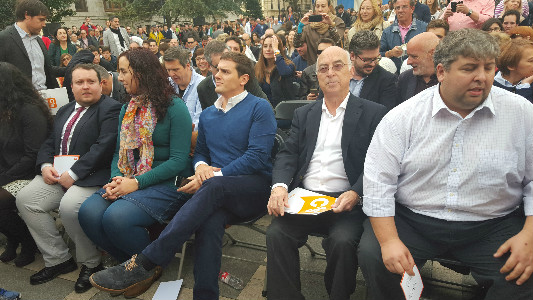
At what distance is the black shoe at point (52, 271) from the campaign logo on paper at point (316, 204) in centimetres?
215

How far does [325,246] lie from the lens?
2.43 m

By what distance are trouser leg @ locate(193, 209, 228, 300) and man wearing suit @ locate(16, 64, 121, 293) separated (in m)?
1.09

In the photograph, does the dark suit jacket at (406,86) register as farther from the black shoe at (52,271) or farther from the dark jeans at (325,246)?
the black shoe at (52,271)

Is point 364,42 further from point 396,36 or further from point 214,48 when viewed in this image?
point 214,48

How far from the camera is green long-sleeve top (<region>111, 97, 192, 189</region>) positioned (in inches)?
120

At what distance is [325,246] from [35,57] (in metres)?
4.54

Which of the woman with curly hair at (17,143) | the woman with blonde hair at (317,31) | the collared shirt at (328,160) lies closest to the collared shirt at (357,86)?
the collared shirt at (328,160)

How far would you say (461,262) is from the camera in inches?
81.9

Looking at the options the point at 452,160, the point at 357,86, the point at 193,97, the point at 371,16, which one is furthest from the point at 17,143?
the point at 371,16

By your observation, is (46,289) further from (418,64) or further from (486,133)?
(418,64)

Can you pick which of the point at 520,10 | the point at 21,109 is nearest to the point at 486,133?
the point at 21,109

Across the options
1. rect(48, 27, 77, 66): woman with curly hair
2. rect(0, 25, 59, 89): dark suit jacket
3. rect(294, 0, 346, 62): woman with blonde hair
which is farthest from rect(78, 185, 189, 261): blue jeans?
rect(48, 27, 77, 66): woman with curly hair

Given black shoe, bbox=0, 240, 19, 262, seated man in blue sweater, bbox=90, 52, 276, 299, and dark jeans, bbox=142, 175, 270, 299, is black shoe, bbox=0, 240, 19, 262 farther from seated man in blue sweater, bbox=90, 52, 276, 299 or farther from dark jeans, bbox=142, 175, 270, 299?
dark jeans, bbox=142, 175, 270, 299

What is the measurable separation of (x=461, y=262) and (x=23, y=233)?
3.49 meters
